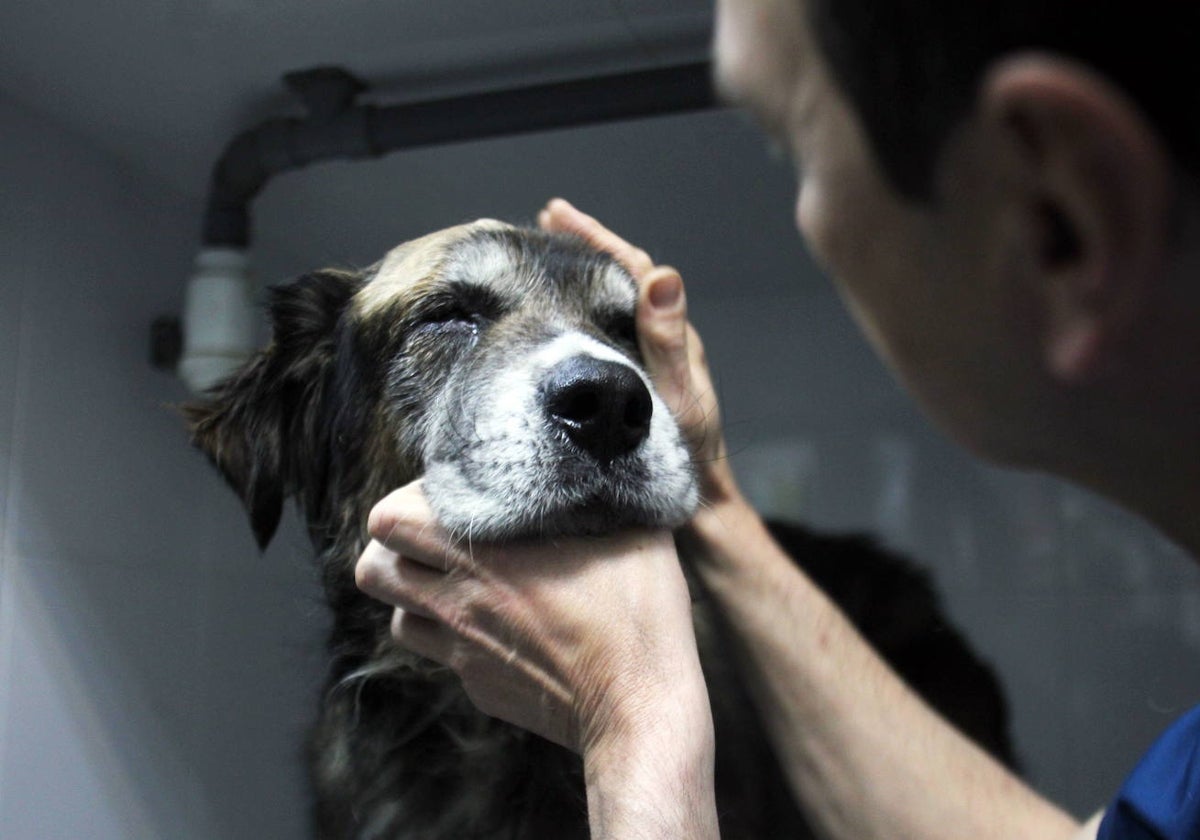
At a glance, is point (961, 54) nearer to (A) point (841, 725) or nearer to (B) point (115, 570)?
(A) point (841, 725)

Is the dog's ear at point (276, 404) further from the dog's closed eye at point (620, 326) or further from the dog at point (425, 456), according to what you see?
the dog's closed eye at point (620, 326)

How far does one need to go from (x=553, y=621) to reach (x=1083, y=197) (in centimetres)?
69

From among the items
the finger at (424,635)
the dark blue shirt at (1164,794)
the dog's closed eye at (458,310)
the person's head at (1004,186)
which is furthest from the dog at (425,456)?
the person's head at (1004,186)

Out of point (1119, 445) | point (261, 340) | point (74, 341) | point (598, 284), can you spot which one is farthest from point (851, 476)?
point (1119, 445)

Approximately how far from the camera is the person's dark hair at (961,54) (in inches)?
13.7

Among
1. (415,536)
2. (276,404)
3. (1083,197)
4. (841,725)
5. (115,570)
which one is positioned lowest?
(841,725)

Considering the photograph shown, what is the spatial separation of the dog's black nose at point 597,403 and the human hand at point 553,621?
9 centimetres

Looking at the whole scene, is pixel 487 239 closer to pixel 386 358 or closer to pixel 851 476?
pixel 386 358

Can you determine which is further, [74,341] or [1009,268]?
[74,341]

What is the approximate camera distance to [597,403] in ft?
3.35

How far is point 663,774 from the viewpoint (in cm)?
87

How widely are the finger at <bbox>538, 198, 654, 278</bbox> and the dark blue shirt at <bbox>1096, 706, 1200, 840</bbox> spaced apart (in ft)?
2.71

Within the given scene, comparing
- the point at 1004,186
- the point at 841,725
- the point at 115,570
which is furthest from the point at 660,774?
the point at 115,570

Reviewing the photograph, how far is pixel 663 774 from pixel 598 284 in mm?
700
